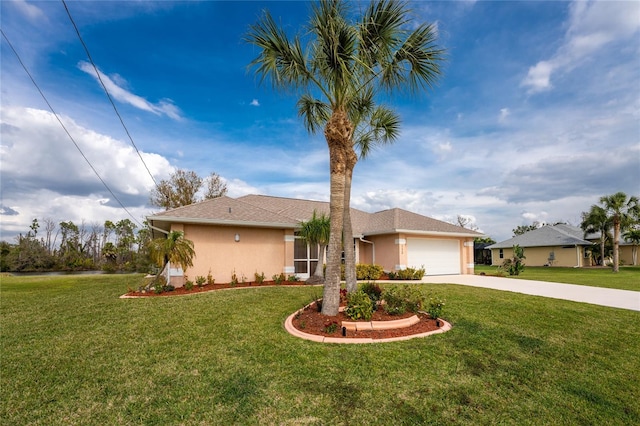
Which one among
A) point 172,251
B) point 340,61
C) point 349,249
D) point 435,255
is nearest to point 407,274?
point 435,255

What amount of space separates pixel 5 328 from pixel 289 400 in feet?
25.4

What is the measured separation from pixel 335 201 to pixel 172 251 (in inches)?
278

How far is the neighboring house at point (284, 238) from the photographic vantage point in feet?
42.2

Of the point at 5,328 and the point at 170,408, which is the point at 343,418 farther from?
the point at 5,328

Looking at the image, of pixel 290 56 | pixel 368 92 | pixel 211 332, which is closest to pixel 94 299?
pixel 211 332

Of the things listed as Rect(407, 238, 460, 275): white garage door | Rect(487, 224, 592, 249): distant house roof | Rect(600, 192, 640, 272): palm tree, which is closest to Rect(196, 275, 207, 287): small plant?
Rect(407, 238, 460, 275): white garage door

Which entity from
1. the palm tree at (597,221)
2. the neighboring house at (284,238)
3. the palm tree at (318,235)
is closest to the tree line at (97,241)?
→ the neighboring house at (284,238)

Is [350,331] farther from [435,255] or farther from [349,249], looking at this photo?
[435,255]

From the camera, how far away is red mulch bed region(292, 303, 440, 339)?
5945 mm

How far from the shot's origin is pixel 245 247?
13.8 m

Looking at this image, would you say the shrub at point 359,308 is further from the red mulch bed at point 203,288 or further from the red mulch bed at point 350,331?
the red mulch bed at point 203,288

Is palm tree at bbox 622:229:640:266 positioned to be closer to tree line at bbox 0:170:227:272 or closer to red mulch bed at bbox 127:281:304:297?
red mulch bed at bbox 127:281:304:297

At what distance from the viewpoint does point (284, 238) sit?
1466 centimetres

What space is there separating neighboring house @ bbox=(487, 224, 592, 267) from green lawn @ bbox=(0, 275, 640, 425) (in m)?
29.8
